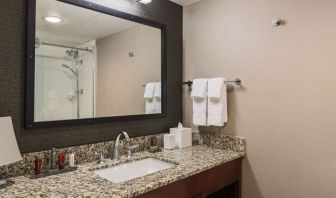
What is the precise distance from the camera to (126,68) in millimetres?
1856

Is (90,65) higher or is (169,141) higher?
(90,65)

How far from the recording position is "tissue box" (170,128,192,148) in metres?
1.96

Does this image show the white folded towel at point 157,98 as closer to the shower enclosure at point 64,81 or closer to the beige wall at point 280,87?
the beige wall at point 280,87

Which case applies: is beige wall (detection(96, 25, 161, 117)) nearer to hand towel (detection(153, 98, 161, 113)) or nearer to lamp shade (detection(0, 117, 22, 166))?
hand towel (detection(153, 98, 161, 113))

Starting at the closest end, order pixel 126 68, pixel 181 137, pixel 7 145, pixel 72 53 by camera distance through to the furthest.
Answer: pixel 7 145, pixel 72 53, pixel 126 68, pixel 181 137

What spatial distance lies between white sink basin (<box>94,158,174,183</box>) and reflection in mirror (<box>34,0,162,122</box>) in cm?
38

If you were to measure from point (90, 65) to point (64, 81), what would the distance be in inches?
8.7

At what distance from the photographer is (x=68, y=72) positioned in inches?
59.0

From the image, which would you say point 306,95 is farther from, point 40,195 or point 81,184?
point 40,195

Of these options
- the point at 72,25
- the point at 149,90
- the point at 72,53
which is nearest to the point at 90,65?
the point at 72,53

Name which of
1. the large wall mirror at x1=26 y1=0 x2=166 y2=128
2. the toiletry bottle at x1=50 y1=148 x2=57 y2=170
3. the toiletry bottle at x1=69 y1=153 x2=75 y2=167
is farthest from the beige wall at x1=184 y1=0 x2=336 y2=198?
the toiletry bottle at x1=50 y1=148 x2=57 y2=170

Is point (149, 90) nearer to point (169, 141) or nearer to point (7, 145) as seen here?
point (169, 141)

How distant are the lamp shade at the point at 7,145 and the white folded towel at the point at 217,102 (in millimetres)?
1339

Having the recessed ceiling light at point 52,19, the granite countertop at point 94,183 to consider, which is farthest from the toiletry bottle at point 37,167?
the recessed ceiling light at point 52,19
